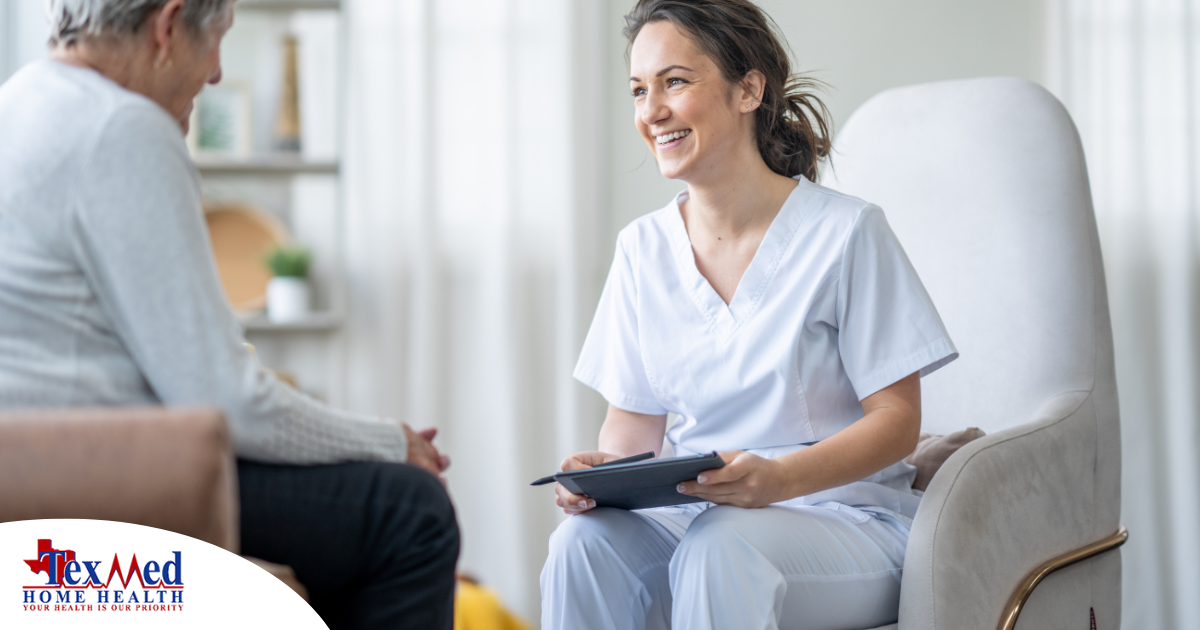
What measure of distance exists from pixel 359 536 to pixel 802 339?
59 cm

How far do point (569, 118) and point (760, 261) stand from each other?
1.28m

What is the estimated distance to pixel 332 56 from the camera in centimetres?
236

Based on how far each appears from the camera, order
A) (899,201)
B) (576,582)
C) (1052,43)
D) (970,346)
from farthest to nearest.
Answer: (1052,43) < (899,201) < (970,346) < (576,582)

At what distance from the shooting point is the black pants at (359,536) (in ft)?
2.40

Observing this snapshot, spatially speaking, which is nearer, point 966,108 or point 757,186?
point 757,186

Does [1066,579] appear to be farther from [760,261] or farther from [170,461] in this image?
[170,461]

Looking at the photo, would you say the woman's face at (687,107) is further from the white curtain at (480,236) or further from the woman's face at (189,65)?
the white curtain at (480,236)

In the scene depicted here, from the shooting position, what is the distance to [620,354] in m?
1.27

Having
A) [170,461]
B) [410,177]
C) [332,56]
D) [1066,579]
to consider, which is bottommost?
[1066,579]

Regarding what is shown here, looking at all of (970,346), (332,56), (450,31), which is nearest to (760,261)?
(970,346)

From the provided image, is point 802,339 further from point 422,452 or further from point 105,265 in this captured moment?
point 105,265

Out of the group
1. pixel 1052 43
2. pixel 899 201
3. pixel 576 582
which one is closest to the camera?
pixel 576 582

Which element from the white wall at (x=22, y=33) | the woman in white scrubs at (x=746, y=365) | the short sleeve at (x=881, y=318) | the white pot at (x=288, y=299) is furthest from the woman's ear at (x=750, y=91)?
the white wall at (x=22, y=33)

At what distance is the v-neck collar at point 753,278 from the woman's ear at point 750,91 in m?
0.13
